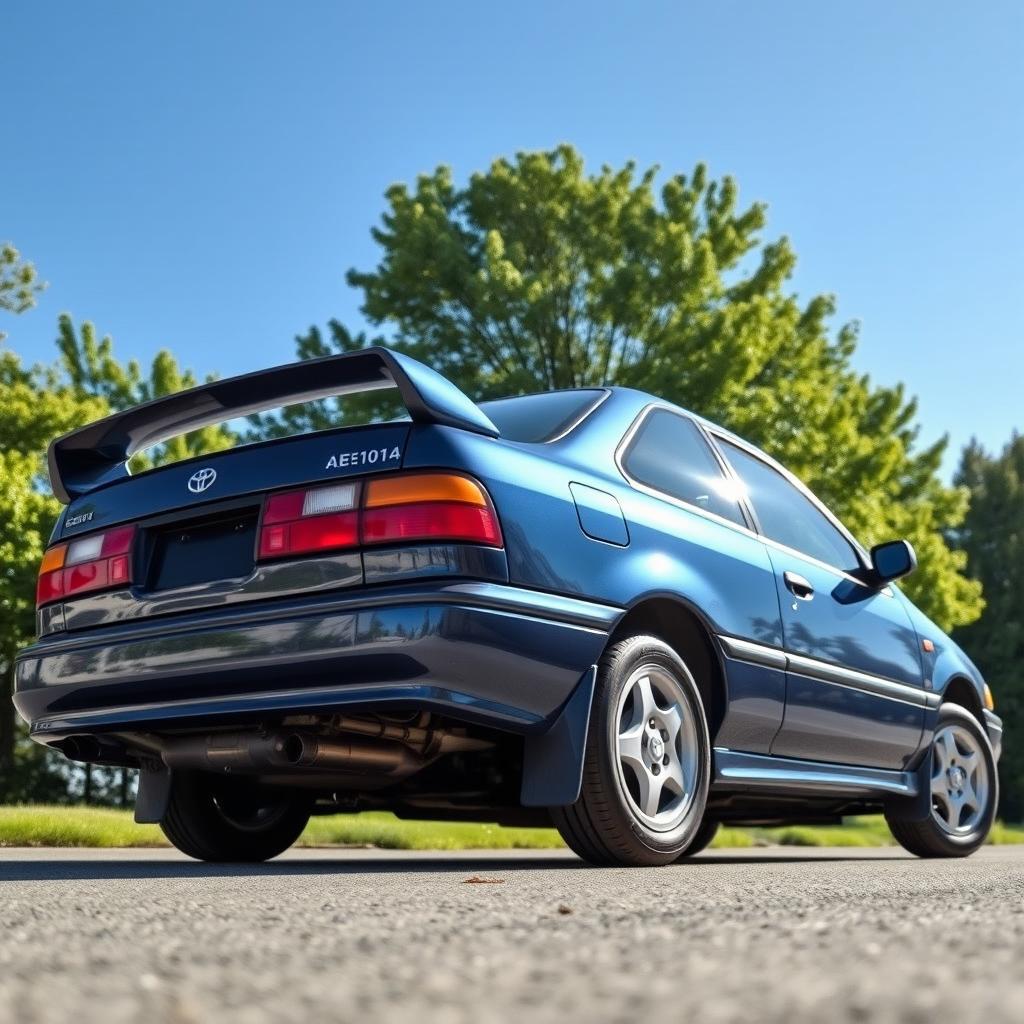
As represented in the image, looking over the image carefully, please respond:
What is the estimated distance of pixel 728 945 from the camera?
184 cm

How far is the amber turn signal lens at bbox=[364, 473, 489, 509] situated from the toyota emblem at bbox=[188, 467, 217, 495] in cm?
63

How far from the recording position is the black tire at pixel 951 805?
6.02 m

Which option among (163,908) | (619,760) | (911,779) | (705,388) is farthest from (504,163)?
(163,908)

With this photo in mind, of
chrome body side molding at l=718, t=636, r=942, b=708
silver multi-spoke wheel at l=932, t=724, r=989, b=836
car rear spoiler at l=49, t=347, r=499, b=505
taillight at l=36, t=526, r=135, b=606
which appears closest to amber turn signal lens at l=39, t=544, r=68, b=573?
taillight at l=36, t=526, r=135, b=606

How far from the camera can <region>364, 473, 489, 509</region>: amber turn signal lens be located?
12.0 ft

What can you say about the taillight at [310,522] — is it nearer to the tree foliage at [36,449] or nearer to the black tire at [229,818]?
the black tire at [229,818]

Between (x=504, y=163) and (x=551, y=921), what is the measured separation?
15641mm

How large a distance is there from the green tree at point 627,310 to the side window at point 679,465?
9.56 m

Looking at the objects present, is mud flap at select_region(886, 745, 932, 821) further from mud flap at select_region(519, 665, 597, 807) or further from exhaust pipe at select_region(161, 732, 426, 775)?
exhaust pipe at select_region(161, 732, 426, 775)

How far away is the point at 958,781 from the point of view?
6.34m

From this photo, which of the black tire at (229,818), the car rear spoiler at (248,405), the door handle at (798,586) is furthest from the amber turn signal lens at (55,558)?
the door handle at (798,586)

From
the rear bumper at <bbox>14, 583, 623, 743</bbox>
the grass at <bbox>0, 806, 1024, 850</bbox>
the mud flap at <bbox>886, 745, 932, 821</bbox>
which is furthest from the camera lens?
the grass at <bbox>0, 806, 1024, 850</bbox>

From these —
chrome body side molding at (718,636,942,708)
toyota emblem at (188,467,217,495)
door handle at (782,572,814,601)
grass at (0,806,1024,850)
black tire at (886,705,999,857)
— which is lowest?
grass at (0,806,1024,850)

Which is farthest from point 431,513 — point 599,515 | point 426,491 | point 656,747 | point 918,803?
point 918,803
